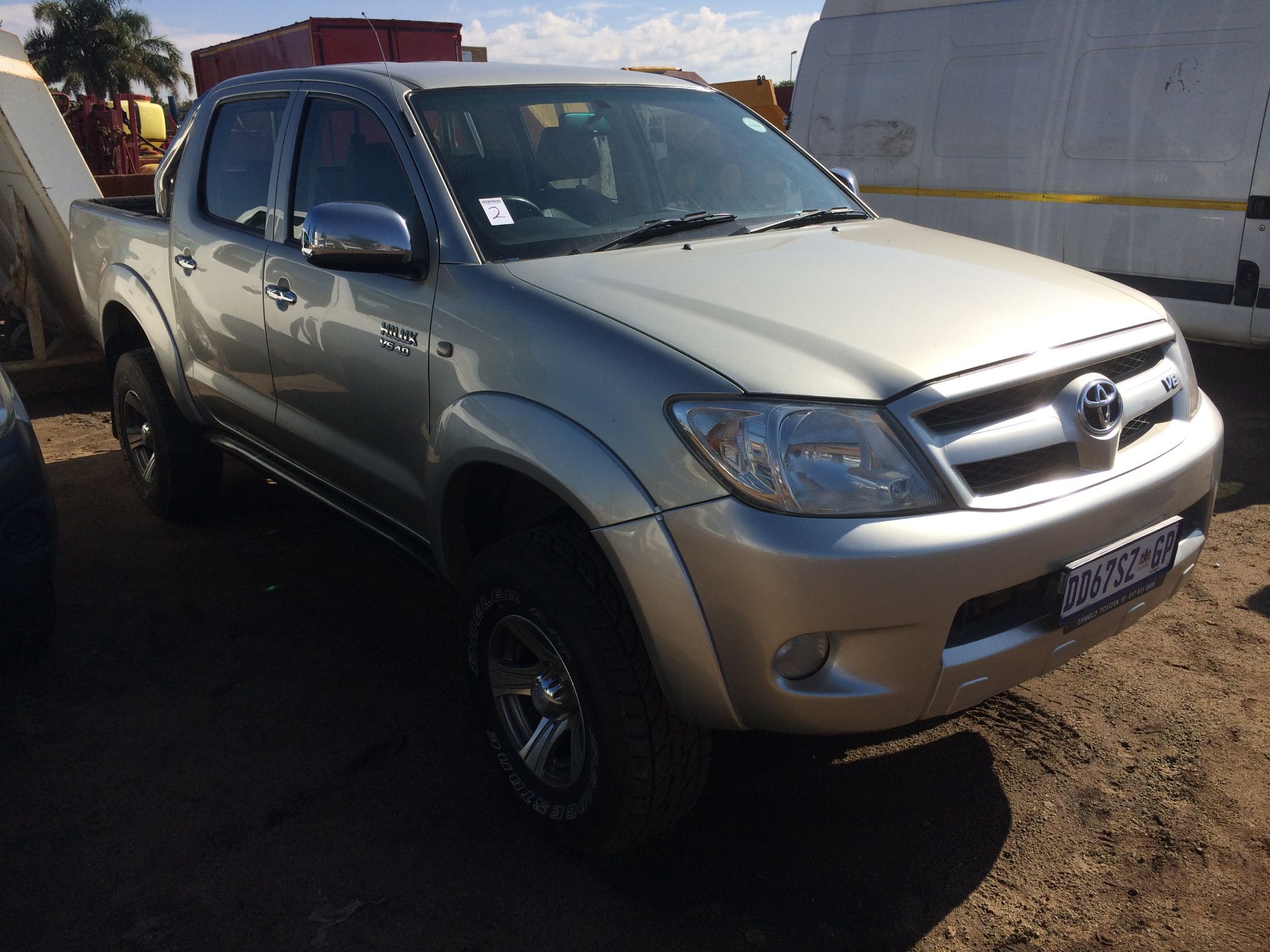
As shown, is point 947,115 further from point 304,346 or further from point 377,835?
point 377,835

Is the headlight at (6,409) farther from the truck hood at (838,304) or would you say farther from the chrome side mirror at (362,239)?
the truck hood at (838,304)

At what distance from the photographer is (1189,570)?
2.43m

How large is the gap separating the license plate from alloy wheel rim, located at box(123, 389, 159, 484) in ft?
11.9

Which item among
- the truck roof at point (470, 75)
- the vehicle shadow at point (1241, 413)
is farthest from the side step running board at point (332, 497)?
the vehicle shadow at point (1241, 413)

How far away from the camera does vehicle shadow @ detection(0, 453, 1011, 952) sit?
2217mm

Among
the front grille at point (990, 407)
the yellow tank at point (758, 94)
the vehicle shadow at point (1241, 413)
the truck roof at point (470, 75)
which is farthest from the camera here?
the yellow tank at point (758, 94)

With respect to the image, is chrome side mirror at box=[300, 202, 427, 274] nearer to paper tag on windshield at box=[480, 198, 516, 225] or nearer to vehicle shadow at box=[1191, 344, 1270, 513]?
paper tag on windshield at box=[480, 198, 516, 225]

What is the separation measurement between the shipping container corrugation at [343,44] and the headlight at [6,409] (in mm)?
9856

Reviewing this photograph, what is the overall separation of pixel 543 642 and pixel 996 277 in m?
1.40

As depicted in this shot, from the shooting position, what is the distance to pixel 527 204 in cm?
277

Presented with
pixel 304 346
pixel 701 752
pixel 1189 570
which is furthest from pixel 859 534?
pixel 304 346

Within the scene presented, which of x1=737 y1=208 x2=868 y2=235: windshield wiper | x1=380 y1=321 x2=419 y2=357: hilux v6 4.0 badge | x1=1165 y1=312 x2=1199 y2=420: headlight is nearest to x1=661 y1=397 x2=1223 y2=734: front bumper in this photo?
x1=1165 y1=312 x2=1199 y2=420: headlight

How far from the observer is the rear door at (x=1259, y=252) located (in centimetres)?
529

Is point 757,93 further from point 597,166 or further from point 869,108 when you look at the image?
point 597,166
